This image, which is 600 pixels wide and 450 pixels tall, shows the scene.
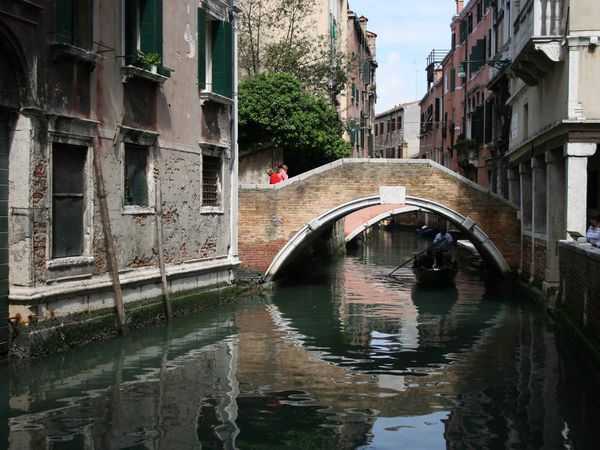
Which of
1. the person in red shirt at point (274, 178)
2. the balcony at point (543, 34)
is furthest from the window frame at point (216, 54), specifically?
the balcony at point (543, 34)

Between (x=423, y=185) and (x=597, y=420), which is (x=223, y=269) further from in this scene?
(x=597, y=420)

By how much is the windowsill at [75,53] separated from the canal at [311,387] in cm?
Answer: 295

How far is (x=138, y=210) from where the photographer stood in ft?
32.8

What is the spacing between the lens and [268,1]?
1895 cm

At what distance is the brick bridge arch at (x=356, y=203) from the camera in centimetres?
1498

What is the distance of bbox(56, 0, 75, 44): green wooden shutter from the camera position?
317 inches

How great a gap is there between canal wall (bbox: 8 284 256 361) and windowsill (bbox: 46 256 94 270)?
0.50 metres

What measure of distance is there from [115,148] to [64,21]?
1.72 metres

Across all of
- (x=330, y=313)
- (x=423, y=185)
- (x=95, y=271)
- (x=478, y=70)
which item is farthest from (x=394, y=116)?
(x=95, y=271)

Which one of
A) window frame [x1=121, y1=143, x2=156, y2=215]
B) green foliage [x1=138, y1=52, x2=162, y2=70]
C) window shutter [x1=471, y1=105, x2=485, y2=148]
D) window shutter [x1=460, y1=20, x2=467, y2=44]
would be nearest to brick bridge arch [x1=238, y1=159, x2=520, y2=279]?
window frame [x1=121, y1=143, x2=156, y2=215]

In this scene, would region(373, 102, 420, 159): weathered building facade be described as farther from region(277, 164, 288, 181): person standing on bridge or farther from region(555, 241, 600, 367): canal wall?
region(555, 241, 600, 367): canal wall

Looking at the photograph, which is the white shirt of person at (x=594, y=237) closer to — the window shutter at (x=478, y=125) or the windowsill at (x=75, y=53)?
the windowsill at (x=75, y=53)

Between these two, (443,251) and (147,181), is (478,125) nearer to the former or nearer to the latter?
(443,251)

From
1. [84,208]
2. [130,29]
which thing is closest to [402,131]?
[130,29]
